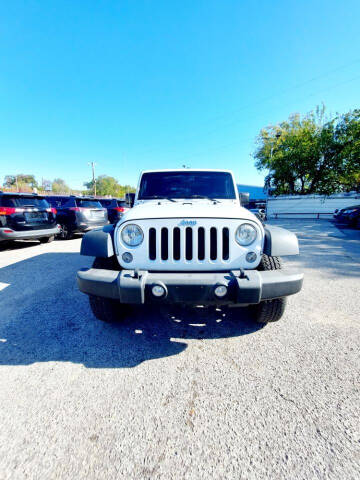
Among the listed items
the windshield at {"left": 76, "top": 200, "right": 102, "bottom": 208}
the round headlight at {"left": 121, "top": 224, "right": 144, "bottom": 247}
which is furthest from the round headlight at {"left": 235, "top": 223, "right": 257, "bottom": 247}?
the windshield at {"left": 76, "top": 200, "right": 102, "bottom": 208}

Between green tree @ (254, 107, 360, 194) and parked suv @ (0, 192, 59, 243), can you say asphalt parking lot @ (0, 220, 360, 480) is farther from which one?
green tree @ (254, 107, 360, 194)

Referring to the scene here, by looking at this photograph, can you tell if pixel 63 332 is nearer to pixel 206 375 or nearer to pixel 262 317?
pixel 206 375

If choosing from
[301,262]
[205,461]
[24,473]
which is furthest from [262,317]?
[301,262]

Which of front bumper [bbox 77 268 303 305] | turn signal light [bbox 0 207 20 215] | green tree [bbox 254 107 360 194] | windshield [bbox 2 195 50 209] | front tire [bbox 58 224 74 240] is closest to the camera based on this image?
front bumper [bbox 77 268 303 305]

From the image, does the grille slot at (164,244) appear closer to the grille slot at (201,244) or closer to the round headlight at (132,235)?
the round headlight at (132,235)

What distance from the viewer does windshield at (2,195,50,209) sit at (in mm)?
5852

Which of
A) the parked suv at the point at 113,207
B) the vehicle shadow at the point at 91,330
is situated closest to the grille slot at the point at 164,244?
the vehicle shadow at the point at 91,330

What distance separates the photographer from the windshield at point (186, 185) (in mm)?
3074

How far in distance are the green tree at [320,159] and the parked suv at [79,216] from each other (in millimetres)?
20153

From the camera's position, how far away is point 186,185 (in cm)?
316

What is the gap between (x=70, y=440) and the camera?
4.09 ft

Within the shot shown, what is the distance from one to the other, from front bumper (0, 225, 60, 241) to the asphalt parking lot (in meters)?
4.10

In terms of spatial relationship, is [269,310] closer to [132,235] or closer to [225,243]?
[225,243]

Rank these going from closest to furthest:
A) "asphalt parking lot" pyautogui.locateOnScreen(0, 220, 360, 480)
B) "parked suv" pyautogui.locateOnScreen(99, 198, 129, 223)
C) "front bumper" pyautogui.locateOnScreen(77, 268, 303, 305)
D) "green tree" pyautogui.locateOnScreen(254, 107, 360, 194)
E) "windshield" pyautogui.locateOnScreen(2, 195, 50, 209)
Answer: "asphalt parking lot" pyautogui.locateOnScreen(0, 220, 360, 480) → "front bumper" pyautogui.locateOnScreen(77, 268, 303, 305) → "windshield" pyautogui.locateOnScreen(2, 195, 50, 209) → "parked suv" pyautogui.locateOnScreen(99, 198, 129, 223) → "green tree" pyautogui.locateOnScreen(254, 107, 360, 194)
